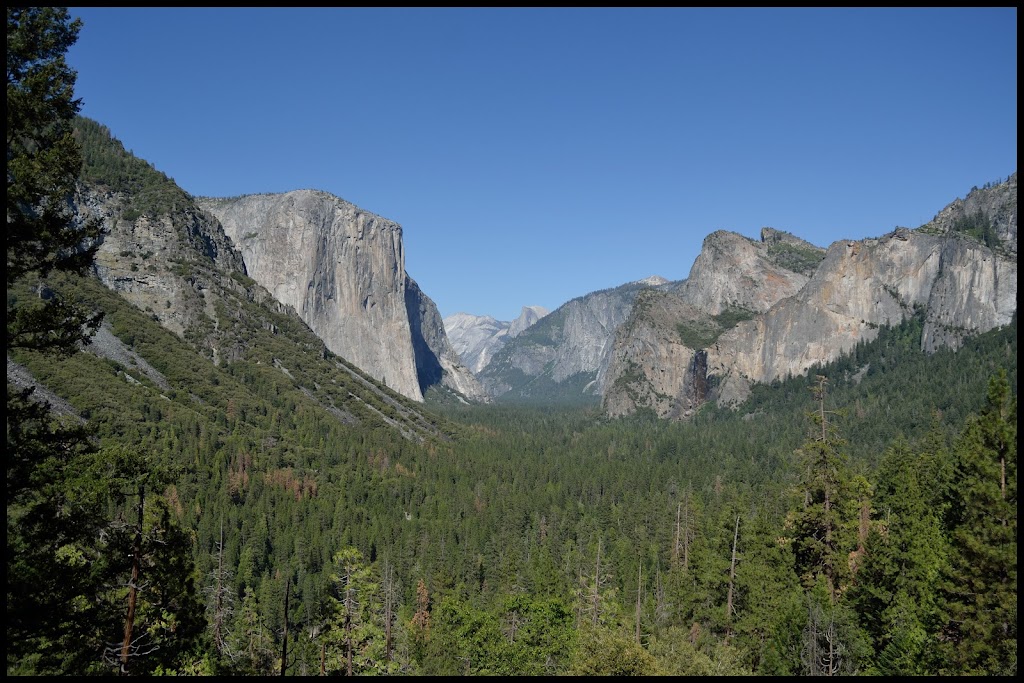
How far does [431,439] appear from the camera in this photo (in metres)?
144

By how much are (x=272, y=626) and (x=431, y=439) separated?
271 ft

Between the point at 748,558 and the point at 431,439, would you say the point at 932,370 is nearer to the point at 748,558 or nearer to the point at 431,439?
the point at 431,439

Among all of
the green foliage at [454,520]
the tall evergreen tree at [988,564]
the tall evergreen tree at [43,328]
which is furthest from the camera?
the tall evergreen tree at [988,564]

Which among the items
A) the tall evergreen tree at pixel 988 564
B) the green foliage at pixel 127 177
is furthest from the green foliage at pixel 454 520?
the green foliage at pixel 127 177

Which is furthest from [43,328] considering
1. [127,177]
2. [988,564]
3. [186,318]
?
[127,177]

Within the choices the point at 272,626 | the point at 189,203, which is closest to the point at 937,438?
the point at 272,626

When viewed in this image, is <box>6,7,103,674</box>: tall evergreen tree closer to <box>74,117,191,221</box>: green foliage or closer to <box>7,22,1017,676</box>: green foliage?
<box>7,22,1017,676</box>: green foliage

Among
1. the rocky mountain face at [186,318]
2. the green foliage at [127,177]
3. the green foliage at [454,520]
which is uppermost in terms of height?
the green foliage at [127,177]

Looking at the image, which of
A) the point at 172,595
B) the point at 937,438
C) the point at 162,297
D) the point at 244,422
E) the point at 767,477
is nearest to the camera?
the point at 172,595

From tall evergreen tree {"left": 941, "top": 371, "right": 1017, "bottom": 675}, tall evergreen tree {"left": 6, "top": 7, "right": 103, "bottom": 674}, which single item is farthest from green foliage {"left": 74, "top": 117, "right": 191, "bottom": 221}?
tall evergreen tree {"left": 941, "top": 371, "right": 1017, "bottom": 675}

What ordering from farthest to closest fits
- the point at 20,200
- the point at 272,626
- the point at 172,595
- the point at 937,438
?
the point at 937,438 < the point at 272,626 < the point at 172,595 < the point at 20,200

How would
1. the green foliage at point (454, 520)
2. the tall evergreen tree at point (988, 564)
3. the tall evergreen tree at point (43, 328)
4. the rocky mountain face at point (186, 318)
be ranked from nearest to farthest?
the tall evergreen tree at point (43, 328) → the green foliage at point (454, 520) → the tall evergreen tree at point (988, 564) → the rocky mountain face at point (186, 318)

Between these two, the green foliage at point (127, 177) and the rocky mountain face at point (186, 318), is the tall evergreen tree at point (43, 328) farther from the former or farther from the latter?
the green foliage at point (127, 177)

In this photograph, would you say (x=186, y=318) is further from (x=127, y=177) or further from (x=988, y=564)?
(x=988, y=564)
